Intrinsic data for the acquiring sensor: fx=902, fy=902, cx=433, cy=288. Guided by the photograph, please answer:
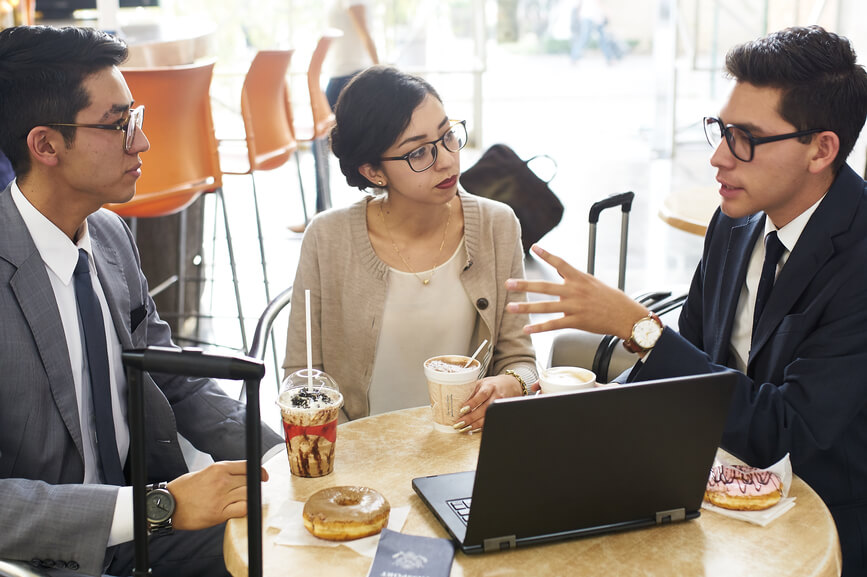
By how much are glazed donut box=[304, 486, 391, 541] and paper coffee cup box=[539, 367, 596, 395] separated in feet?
1.08

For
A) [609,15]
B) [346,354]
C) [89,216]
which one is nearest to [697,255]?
[346,354]

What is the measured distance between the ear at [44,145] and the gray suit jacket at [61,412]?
0.09 metres

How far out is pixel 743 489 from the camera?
4.37 feet

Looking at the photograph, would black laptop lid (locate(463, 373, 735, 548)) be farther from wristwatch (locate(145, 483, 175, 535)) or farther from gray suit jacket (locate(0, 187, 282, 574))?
gray suit jacket (locate(0, 187, 282, 574))

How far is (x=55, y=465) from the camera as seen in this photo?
1.51 metres

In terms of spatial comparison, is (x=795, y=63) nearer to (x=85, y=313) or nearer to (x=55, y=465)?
(x=85, y=313)

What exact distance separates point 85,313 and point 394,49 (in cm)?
753

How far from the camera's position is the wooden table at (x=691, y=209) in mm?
2955

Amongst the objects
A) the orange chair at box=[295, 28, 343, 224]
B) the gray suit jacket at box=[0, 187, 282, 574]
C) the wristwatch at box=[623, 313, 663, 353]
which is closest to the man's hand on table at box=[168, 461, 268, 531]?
the gray suit jacket at box=[0, 187, 282, 574]

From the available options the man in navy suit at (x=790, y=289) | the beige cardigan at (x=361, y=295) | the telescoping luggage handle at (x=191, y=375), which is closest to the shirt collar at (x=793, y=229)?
the man in navy suit at (x=790, y=289)

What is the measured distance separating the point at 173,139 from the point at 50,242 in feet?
5.72

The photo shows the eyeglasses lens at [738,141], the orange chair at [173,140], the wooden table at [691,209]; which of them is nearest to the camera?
the eyeglasses lens at [738,141]

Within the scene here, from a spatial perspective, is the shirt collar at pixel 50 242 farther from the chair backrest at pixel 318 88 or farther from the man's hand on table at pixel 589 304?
the chair backrest at pixel 318 88

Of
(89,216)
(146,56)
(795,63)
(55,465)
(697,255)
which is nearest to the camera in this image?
(55,465)
